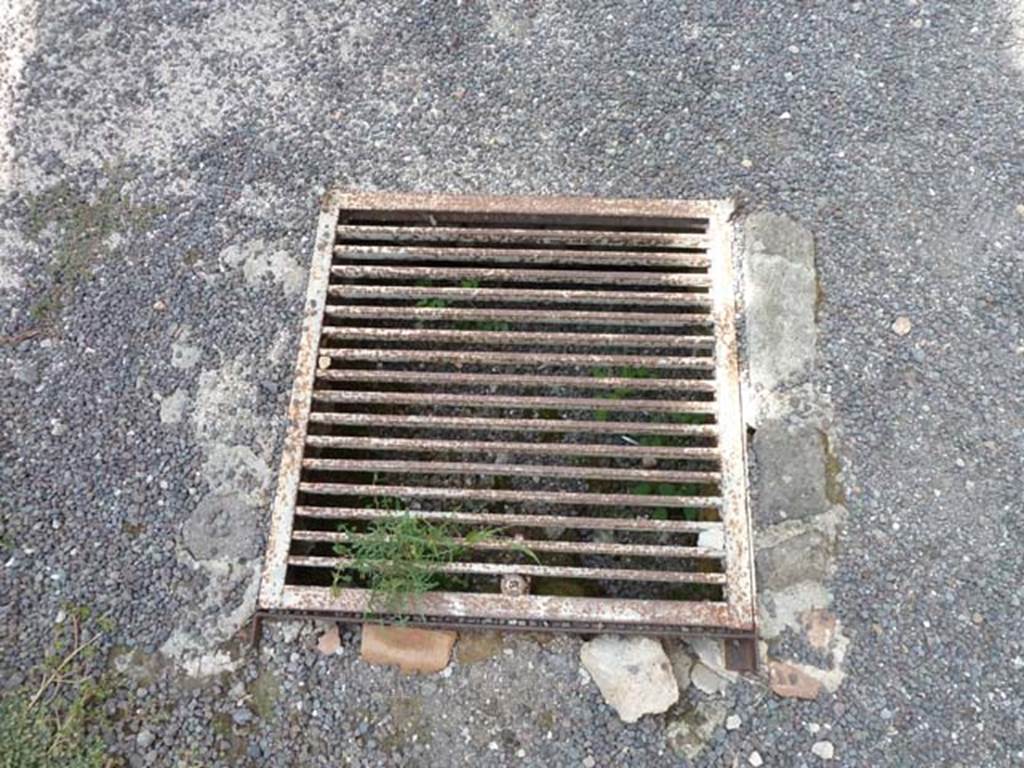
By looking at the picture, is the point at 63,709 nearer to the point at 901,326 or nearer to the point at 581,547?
the point at 581,547

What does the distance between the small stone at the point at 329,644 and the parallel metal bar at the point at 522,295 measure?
3.15ft

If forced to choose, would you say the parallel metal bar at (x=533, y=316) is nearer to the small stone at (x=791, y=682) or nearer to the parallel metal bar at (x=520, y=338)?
the parallel metal bar at (x=520, y=338)

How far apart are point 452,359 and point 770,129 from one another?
1.27 m

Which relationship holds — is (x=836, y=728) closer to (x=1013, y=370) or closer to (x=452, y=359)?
(x=1013, y=370)

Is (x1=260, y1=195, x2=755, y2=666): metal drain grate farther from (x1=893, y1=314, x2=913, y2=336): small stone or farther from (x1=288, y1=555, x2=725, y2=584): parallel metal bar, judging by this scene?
(x1=893, y1=314, x2=913, y2=336): small stone

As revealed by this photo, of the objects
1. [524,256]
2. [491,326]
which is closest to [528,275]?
[524,256]

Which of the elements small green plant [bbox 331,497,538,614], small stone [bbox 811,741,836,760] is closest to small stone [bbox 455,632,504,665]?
small green plant [bbox 331,497,538,614]

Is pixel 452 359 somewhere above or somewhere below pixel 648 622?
above

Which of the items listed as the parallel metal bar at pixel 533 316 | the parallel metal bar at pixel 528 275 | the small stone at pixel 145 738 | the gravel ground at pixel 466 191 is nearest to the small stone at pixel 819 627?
the gravel ground at pixel 466 191

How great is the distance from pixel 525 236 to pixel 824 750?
1.59 meters

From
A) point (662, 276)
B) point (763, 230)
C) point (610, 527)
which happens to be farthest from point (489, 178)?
point (610, 527)

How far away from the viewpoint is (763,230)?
250 centimetres

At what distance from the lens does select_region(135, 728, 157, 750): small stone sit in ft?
6.62

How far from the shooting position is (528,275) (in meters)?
2.46
